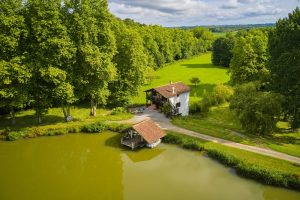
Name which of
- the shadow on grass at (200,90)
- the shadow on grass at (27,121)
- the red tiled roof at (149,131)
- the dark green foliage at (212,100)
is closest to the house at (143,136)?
the red tiled roof at (149,131)

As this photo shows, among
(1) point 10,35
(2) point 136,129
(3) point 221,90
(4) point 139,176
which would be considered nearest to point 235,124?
(3) point 221,90

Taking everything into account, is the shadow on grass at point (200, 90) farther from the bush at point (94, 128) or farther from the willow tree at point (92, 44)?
the bush at point (94, 128)

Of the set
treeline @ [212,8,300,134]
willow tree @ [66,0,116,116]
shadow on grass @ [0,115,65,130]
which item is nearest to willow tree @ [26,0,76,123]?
willow tree @ [66,0,116,116]

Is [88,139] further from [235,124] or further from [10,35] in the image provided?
[235,124]

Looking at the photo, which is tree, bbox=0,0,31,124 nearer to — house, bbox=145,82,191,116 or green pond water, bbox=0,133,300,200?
green pond water, bbox=0,133,300,200

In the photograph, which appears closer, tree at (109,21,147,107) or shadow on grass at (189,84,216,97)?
tree at (109,21,147,107)

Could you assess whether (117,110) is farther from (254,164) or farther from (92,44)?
(254,164)
